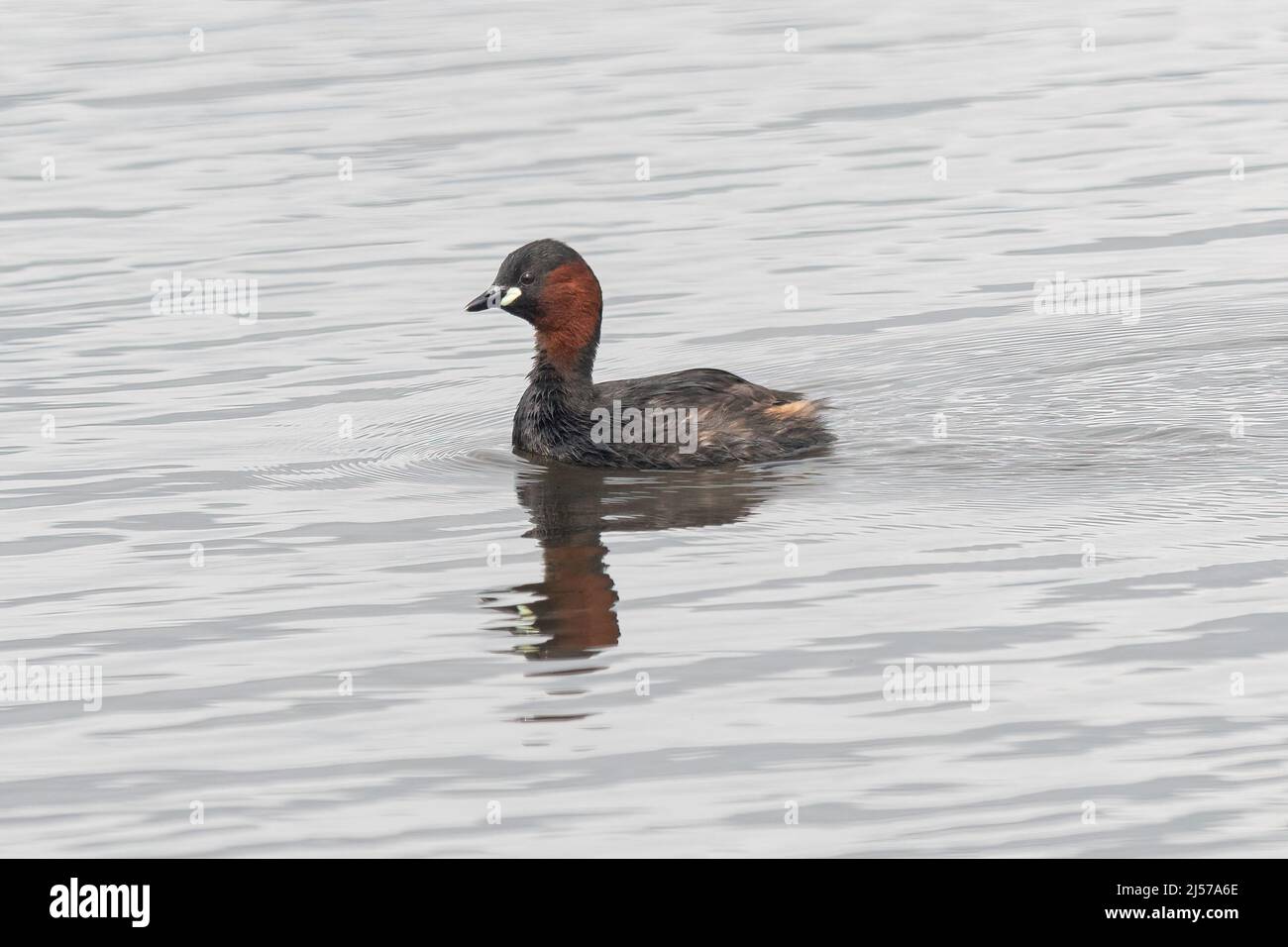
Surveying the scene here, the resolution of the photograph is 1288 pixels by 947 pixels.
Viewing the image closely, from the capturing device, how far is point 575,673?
338 inches

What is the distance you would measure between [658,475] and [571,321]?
140cm

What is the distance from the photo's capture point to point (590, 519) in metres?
11.2

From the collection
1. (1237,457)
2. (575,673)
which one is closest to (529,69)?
(1237,457)

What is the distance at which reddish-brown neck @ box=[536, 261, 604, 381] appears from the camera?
1301 centimetres
